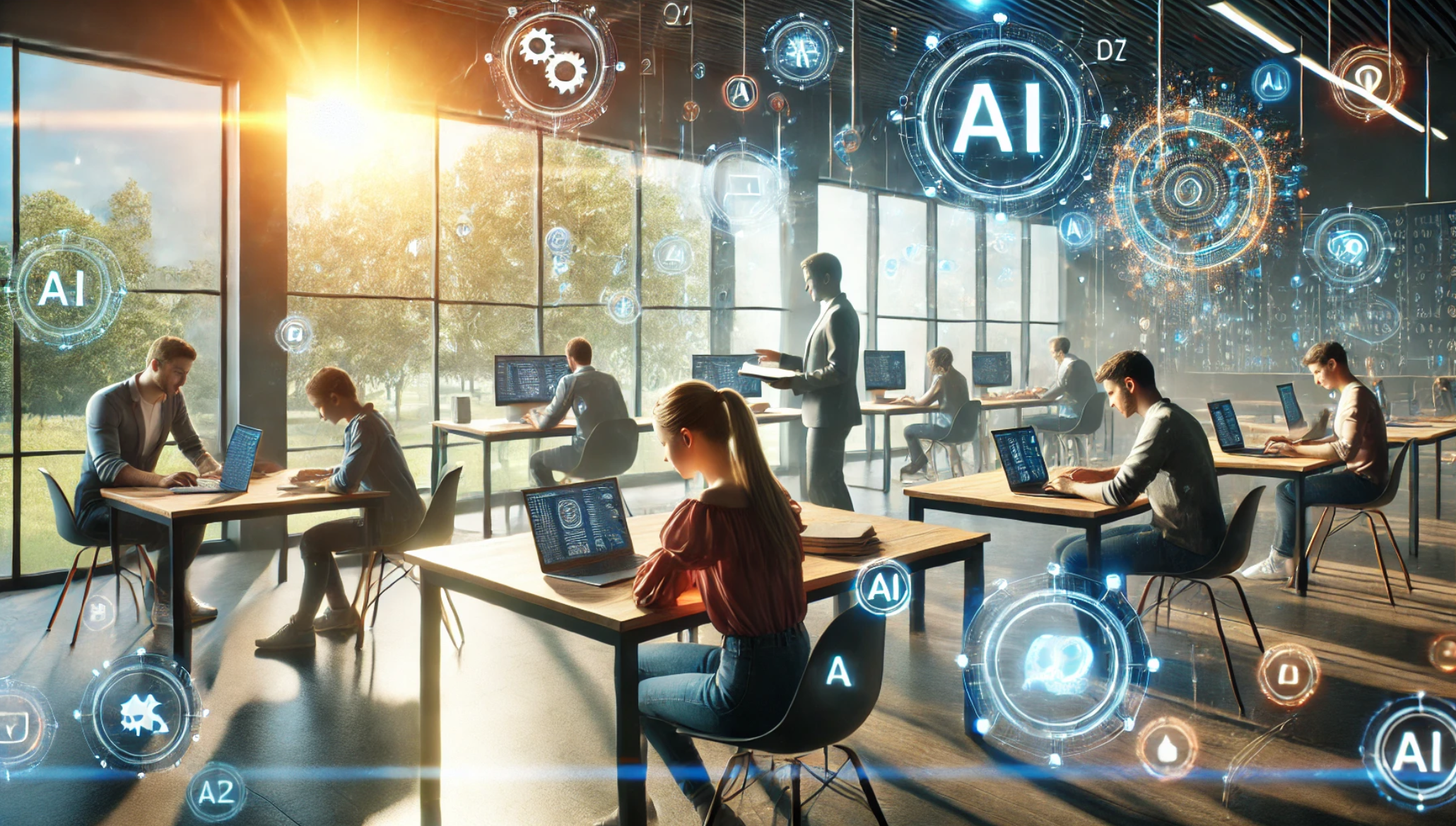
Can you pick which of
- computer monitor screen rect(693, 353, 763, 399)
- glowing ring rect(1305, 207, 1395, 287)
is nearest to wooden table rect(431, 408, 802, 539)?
computer monitor screen rect(693, 353, 763, 399)

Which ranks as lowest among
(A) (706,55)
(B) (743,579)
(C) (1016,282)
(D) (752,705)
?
(D) (752,705)

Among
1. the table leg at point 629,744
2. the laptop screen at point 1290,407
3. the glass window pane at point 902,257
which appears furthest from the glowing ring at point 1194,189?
the table leg at point 629,744

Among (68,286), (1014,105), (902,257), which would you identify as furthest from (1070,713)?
(902,257)

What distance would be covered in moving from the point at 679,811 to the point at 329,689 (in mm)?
1690

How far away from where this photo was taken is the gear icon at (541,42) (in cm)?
532

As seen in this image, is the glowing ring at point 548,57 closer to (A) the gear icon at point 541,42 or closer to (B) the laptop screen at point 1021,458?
(A) the gear icon at point 541,42

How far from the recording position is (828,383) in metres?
4.98

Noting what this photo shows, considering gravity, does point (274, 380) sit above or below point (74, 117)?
below

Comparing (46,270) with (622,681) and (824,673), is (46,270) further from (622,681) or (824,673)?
(824,673)

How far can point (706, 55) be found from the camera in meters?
8.95

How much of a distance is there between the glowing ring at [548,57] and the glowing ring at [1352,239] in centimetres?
821

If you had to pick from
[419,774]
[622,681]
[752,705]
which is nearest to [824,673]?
[752,705]

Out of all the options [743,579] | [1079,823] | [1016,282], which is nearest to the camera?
[743,579]

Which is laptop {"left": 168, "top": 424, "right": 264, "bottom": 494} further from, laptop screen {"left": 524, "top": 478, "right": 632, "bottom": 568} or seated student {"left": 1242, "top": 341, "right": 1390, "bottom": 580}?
seated student {"left": 1242, "top": 341, "right": 1390, "bottom": 580}
